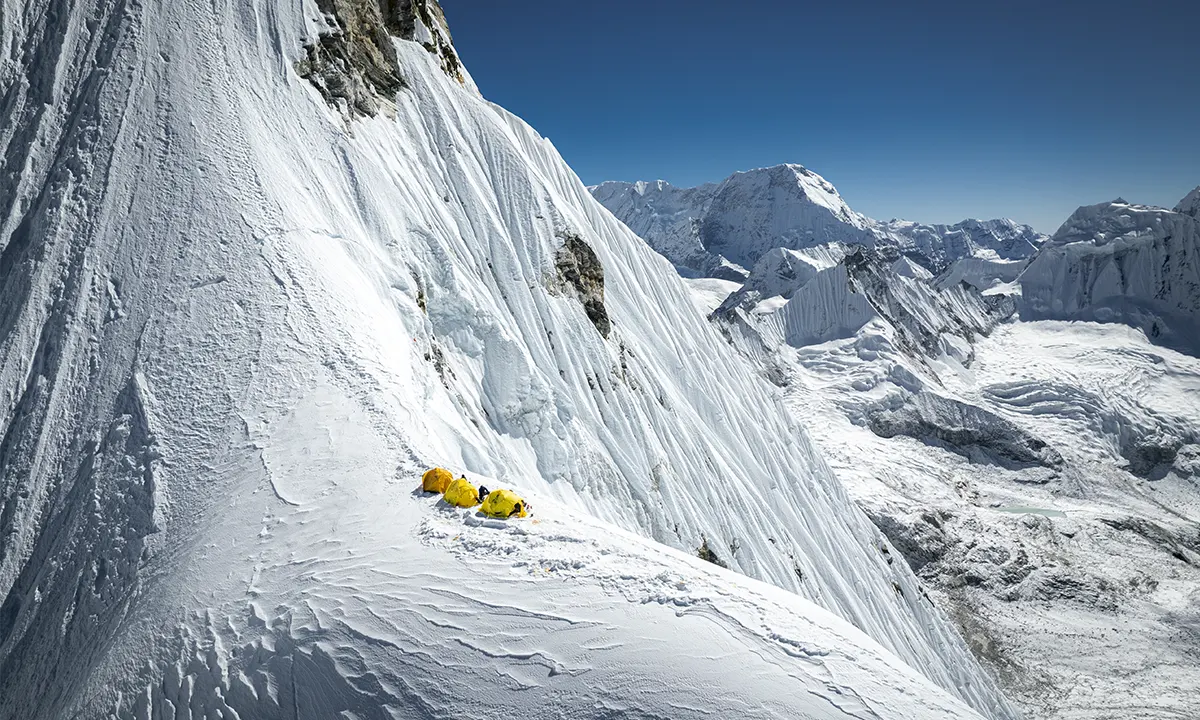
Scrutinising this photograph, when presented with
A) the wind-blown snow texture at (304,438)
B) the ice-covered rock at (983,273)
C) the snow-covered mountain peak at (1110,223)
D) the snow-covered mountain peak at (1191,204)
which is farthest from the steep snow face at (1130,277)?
the wind-blown snow texture at (304,438)

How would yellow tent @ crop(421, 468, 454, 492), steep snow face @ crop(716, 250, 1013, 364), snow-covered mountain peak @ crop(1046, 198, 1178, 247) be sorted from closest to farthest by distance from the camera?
yellow tent @ crop(421, 468, 454, 492) < steep snow face @ crop(716, 250, 1013, 364) < snow-covered mountain peak @ crop(1046, 198, 1178, 247)

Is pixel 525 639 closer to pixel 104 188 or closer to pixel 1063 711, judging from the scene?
pixel 104 188

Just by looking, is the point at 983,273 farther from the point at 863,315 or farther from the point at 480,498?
the point at 480,498

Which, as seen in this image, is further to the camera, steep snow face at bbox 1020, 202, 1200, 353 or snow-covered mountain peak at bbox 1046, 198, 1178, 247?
snow-covered mountain peak at bbox 1046, 198, 1178, 247

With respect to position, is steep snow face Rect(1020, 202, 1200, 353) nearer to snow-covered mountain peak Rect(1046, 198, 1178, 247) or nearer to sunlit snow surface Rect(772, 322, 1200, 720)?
snow-covered mountain peak Rect(1046, 198, 1178, 247)

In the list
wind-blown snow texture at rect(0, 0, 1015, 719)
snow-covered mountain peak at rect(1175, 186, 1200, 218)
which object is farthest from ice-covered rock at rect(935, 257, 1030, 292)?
wind-blown snow texture at rect(0, 0, 1015, 719)

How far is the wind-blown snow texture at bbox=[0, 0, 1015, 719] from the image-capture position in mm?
5801

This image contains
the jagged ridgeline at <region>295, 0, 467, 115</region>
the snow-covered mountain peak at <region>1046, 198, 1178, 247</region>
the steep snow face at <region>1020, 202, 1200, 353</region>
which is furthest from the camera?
the snow-covered mountain peak at <region>1046, 198, 1178, 247</region>

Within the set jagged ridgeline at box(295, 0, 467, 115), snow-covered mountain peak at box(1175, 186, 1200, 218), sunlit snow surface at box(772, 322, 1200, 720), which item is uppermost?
snow-covered mountain peak at box(1175, 186, 1200, 218)

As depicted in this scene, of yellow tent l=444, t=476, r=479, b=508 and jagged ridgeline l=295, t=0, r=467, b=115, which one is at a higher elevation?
jagged ridgeline l=295, t=0, r=467, b=115

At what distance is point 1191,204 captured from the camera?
374 feet

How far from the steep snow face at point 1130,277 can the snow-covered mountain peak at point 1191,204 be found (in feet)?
4.47

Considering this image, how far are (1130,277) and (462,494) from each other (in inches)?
6340

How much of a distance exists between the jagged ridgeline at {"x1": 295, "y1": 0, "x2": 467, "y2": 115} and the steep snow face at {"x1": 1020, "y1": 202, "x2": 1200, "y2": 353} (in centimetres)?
14342
